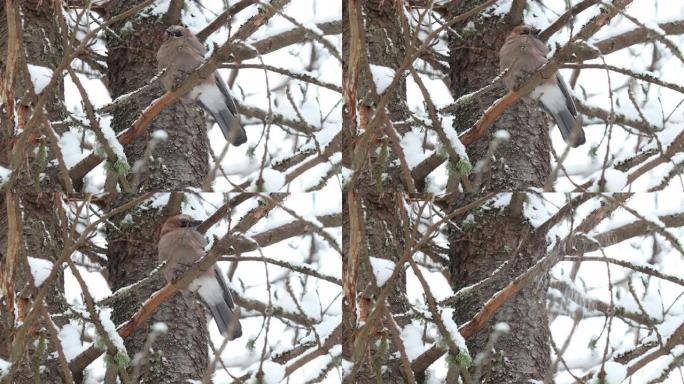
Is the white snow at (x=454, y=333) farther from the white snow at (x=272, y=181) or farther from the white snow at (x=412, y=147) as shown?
the white snow at (x=272, y=181)

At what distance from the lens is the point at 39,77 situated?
4.42m

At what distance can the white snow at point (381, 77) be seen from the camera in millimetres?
4121

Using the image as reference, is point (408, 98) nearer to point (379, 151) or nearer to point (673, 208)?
point (379, 151)

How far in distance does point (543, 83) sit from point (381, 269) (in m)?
0.85

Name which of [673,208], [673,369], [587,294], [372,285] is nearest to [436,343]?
[372,285]

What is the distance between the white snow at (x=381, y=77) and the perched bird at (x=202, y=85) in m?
0.51

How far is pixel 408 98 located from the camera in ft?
13.8

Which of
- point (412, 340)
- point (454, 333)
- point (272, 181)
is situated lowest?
point (454, 333)

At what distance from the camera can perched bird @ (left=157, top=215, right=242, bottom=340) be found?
13.3 feet

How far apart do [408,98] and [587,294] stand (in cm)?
95

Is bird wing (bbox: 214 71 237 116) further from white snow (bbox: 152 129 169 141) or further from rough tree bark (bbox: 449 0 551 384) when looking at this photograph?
rough tree bark (bbox: 449 0 551 384)

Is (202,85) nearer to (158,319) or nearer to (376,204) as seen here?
(376,204)

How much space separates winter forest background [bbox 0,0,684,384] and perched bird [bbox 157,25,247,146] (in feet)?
0.17

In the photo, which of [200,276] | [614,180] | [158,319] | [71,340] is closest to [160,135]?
[200,276]
